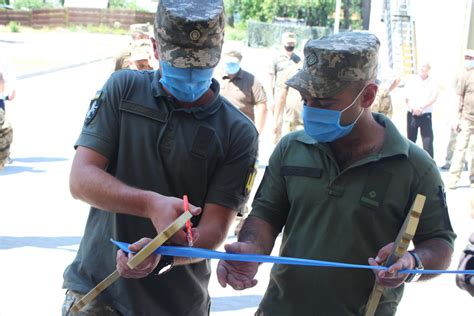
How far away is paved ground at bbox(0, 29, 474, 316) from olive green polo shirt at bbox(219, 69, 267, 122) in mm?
2163

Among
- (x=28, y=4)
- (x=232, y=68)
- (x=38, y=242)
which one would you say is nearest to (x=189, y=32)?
(x=38, y=242)

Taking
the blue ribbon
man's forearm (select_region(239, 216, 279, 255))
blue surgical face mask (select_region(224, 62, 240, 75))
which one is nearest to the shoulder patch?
the blue ribbon

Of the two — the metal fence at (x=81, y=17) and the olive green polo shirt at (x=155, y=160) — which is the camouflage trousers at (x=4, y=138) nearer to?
the olive green polo shirt at (x=155, y=160)

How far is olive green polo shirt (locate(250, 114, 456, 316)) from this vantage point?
3.38 metres

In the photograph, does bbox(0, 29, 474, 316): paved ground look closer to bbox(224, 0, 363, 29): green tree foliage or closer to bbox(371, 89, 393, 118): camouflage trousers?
bbox(371, 89, 393, 118): camouflage trousers

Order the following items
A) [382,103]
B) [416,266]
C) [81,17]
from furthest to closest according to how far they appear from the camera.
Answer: [81,17] → [382,103] → [416,266]

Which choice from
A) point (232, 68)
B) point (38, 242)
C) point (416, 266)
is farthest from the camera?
point (232, 68)

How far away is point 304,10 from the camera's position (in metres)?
64.3

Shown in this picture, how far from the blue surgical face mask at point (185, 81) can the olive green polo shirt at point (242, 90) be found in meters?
7.44

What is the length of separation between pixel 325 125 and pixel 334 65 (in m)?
0.23

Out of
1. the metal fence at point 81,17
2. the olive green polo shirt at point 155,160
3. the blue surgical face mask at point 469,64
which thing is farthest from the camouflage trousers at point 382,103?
the metal fence at point 81,17

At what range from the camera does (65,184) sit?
41.4ft

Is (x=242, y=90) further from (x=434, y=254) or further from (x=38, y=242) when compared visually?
(x=434, y=254)

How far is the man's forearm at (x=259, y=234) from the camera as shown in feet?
11.4
